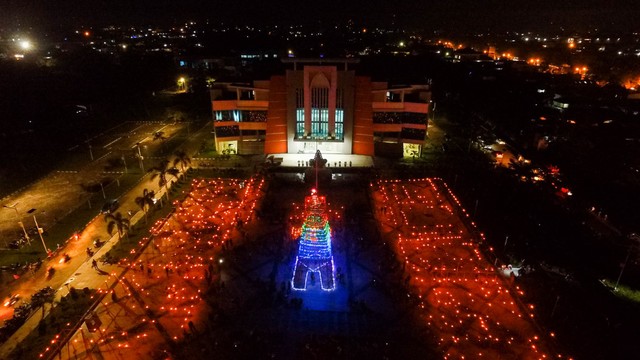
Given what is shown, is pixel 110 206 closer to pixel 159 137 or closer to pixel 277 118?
pixel 277 118

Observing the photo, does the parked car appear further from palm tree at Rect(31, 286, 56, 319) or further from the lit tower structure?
the lit tower structure

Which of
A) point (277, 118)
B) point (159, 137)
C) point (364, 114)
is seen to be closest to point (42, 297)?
point (277, 118)

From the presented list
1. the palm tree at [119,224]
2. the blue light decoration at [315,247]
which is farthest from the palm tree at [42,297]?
the blue light decoration at [315,247]

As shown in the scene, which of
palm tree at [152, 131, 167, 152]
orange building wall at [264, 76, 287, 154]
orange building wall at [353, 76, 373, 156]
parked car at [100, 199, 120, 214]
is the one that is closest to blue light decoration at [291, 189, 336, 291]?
parked car at [100, 199, 120, 214]

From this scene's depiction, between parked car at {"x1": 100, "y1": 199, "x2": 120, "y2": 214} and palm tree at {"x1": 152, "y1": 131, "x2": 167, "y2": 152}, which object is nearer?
parked car at {"x1": 100, "y1": 199, "x2": 120, "y2": 214}

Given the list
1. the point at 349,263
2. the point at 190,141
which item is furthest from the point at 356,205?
the point at 190,141

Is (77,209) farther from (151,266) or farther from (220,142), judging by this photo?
(220,142)
